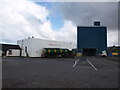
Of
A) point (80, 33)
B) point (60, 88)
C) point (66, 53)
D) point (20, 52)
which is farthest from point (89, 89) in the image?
point (80, 33)

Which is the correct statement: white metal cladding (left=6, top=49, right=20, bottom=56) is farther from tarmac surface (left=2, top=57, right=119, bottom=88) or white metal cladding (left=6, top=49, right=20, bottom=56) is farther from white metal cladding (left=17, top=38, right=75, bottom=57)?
tarmac surface (left=2, top=57, right=119, bottom=88)

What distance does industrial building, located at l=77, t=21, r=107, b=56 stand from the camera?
5609cm

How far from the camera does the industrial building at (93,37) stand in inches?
2208

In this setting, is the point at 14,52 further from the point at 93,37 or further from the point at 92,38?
the point at 93,37

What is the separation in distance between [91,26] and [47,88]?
5304 cm

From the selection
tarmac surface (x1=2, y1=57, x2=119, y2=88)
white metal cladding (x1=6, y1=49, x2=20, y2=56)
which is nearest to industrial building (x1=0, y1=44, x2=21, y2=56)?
white metal cladding (x1=6, y1=49, x2=20, y2=56)

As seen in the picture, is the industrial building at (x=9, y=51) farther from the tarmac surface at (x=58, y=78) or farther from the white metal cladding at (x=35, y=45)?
the tarmac surface at (x=58, y=78)

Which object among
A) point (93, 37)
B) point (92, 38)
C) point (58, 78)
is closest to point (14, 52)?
point (92, 38)

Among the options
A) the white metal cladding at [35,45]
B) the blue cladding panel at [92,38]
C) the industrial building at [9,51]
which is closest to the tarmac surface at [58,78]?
the white metal cladding at [35,45]

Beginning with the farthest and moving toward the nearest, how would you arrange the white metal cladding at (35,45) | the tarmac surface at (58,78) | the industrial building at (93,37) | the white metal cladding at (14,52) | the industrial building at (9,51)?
the industrial building at (93,37)
the white metal cladding at (14,52)
the industrial building at (9,51)
the white metal cladding at (35,45)
the tarmac surface at (58,78)

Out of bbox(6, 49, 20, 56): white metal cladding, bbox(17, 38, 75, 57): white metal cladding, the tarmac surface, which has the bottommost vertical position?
bbox(6, 49, 20, 56): white metal cladding

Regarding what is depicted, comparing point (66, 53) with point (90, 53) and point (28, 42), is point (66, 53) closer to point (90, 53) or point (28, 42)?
point (28, 42)

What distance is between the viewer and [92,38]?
186 ft

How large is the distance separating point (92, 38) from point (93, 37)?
1.78 feet
